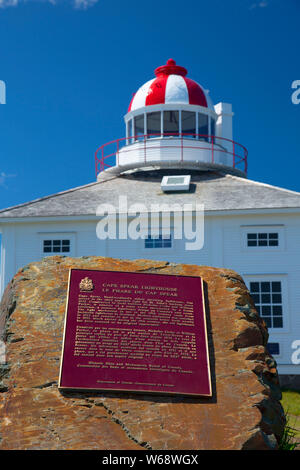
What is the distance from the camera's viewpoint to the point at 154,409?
6.14m

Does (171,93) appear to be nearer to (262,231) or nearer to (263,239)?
(262,231)

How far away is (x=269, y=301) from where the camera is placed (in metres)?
18.2

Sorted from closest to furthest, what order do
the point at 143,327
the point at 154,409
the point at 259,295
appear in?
the point at 154,409, the point at 143,327, the point at 259,295

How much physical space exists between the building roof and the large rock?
461 inches

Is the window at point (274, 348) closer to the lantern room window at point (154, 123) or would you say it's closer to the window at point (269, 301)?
the window at point (269, 301)

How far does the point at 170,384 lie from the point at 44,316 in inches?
71.2

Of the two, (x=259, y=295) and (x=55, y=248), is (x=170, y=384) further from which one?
(x=55, y=248)

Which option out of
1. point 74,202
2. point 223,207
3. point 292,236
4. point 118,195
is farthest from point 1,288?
point 292,236

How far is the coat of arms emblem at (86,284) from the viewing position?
23.5 feet

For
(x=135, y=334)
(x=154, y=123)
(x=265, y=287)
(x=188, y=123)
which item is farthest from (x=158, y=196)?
(x=135, y=334)

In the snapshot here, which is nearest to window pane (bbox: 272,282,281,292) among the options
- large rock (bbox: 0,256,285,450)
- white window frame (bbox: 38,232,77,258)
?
white window frame (bbox: 38,232,77,258)

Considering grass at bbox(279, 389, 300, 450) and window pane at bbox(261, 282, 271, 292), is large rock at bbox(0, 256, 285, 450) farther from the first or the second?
window pane at bbox(261, 282, 271, 292)

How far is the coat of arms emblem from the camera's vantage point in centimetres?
717

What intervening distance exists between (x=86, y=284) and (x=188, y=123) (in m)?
19.6
